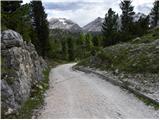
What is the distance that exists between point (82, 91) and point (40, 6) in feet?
159

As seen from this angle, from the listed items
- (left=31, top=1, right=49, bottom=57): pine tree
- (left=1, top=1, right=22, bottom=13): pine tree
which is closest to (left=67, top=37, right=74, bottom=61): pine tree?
(left=31, top=1, right=49, bottom=57): pine tree

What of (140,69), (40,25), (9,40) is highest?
(40,25)

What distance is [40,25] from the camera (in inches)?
2694

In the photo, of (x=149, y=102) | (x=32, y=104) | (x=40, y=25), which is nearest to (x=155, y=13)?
(x=40, y=25)

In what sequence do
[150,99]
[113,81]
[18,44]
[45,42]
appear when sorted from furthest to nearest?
[45,42] → [113,81] → [18,44] → [150,99]

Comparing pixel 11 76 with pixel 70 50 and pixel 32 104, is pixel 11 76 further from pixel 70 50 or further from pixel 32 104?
pixel 70 50

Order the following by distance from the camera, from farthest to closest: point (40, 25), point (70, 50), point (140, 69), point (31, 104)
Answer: point (70, 50)
point (40, 25)
point (140, 69)
point (31, 104)

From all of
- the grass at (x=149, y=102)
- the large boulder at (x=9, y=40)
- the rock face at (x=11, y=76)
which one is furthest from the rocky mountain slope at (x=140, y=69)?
the large boulder at (x=9, y=40)

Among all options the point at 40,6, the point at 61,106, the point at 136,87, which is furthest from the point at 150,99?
the point at 40,6

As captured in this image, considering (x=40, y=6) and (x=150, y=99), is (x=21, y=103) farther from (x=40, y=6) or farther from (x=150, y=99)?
(x=40, y=6)

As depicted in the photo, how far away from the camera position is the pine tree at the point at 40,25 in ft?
218

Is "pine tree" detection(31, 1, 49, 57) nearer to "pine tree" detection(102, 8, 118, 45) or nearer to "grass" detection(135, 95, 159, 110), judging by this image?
"pine tree" detection(102, 8, 118, 45)

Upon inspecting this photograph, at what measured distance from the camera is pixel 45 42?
234 feet

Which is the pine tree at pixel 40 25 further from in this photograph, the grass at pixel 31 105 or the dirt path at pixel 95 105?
the dirt path at pixel 95 105
